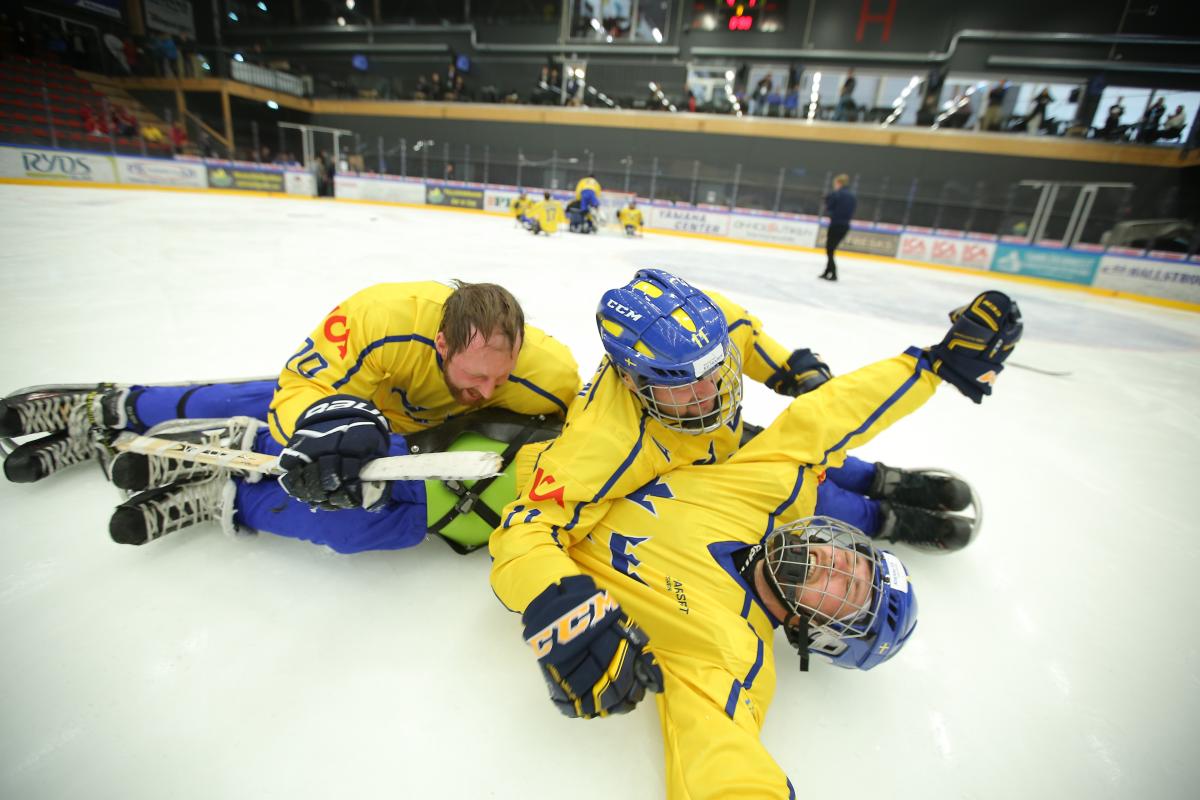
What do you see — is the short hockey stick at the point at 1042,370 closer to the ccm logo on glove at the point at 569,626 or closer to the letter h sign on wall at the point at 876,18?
the ccm logo on glove at the point at 569,626

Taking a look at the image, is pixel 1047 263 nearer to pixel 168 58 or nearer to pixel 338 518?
pixel 338 518

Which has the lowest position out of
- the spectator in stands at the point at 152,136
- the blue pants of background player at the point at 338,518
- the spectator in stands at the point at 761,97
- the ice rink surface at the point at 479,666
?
the ice rink surface at the point at 479,666

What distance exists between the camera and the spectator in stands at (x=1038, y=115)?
A: 603 inches

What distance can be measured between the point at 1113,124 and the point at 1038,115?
5.65ft

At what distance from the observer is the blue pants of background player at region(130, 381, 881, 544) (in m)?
1.54

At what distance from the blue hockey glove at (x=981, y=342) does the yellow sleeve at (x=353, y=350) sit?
5.22 ft

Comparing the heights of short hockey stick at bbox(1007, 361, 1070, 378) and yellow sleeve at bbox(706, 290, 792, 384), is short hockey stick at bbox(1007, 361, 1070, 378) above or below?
below

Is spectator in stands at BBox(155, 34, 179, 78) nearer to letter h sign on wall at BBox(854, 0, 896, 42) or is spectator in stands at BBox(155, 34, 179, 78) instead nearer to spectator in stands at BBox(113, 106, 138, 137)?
spectator in stands at BBox(113, 106, 138, 137)

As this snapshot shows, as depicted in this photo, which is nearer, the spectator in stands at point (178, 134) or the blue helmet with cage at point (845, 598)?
the blue helmet with cage at point (845, 598)

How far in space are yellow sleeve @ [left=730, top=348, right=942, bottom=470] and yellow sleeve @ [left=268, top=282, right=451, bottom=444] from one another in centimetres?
108

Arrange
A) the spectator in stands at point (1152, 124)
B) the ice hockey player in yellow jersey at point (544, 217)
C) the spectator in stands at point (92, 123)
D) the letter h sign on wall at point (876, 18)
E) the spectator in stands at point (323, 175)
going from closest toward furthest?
the ice hockey player in yellow jersey at point (544, 217), the spectator in stands at point (92, 123), the spectator in stands at point (1152, 124), the spectator in stands at point (323, 175), the letter h sign on wall at point (876, 18)

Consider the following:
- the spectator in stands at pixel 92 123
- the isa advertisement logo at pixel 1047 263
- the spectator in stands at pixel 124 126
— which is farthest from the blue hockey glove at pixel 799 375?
the spectator in stands at pixel 124 126

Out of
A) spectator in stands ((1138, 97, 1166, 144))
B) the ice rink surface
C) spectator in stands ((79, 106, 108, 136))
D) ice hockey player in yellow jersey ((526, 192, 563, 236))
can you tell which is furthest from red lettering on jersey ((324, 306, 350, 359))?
spectator in stands ((1138, 97, 1166, 144))

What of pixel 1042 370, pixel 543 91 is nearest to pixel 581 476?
pixel 1042 370
